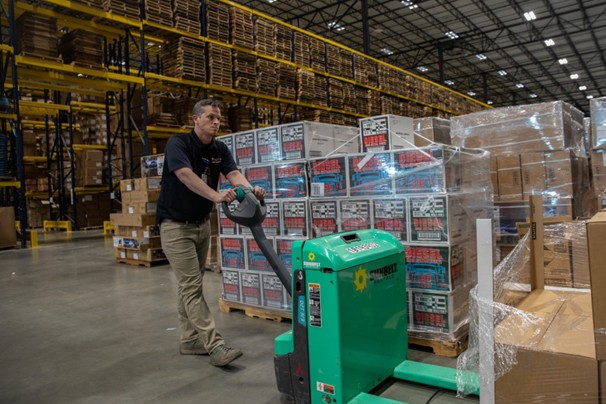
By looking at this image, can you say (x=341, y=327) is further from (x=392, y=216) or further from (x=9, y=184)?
(x=9, y=184)

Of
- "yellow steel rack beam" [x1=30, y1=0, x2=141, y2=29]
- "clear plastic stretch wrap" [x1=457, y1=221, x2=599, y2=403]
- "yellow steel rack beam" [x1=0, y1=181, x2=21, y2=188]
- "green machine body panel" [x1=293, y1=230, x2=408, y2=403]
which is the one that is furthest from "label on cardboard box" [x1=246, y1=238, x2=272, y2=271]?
"yellow steel rack beam" [x1=0, y1=181, x2=21, y2=188]

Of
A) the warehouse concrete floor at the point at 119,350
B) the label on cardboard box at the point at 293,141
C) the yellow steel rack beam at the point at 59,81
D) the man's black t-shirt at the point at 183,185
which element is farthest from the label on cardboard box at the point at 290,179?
the yellow steel rack beam at the point at 59,81

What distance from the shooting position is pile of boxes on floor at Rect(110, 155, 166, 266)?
809 centimetres

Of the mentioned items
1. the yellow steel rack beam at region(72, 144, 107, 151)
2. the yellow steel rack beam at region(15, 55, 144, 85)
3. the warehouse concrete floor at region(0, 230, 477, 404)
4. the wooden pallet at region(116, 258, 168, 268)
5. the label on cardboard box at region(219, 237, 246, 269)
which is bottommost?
the warehouse concrete floor at region(0, 230, 477, 404)

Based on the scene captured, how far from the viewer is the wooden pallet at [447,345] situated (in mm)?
3447

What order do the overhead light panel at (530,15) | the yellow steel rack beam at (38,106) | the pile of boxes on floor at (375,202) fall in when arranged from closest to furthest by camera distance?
the pile of boxes on floor at (375,202)
the yellow steel rack beam at (38,106)
the overhead light panel at (530,15)

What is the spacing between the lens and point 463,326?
3645 mm

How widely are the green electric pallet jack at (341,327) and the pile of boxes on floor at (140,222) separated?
5.73 metres

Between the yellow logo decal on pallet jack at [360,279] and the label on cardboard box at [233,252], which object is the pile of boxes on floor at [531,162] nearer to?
the label on cardboard box at [233,252]

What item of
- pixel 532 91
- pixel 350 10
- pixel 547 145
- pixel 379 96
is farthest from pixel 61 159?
pixel 532 91

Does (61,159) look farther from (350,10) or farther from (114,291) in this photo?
(350,10)

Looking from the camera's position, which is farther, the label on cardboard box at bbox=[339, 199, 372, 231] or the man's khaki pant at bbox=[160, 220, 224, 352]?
the label on cardboard box at bbox=[339, 199, 372, 231]

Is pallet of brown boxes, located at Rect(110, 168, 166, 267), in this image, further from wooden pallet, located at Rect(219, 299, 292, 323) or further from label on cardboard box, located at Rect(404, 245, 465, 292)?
label on cardboard box, located at Rect(404, 245, 465, 292)

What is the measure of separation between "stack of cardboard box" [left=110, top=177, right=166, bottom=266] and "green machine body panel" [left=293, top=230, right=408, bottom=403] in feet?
20.2
